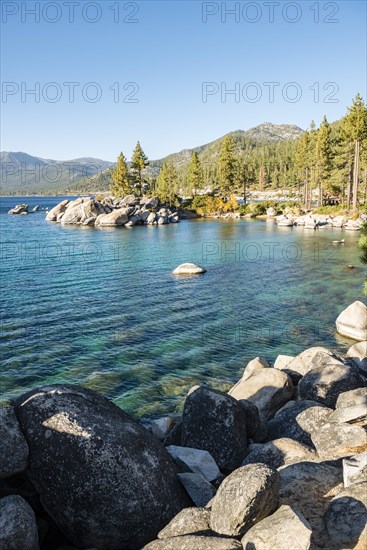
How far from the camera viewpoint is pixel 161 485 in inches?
330

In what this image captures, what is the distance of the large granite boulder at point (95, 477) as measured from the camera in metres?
7.89

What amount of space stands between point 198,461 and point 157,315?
1824 centimetres

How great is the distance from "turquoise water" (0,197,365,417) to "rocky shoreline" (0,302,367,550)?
23.5 ft

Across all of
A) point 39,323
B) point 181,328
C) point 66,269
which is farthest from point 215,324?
point 66,269

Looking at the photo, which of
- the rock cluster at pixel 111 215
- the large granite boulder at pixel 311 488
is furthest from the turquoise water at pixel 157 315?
the rock cluster at pixel 111 215

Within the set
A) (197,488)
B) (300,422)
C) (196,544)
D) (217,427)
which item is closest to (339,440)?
(300,422)

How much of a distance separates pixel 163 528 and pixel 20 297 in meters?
26.8

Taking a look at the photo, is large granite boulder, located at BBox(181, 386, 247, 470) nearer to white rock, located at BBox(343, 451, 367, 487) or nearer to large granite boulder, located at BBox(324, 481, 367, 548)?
white rock, located at BBox(343, 451, 367, 487)

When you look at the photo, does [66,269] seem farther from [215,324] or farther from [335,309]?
[335,309]

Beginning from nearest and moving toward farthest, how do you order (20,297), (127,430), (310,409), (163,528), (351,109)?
(163,528) → (127,430) → (310,409) → (20,297) → (351,109)

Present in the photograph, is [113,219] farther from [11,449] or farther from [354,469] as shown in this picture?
[354,469]

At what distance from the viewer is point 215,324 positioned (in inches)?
1028

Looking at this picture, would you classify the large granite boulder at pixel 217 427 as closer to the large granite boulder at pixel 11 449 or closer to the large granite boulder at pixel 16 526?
the large granite boulder at pixel 11 449

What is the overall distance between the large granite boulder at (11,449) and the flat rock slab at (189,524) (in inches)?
117
